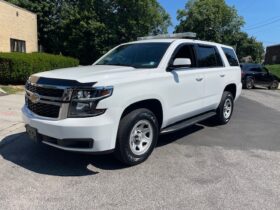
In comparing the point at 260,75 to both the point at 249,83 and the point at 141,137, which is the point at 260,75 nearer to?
the point at 249,83

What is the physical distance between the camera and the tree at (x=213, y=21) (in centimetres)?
4709

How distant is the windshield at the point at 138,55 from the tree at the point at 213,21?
41261mm

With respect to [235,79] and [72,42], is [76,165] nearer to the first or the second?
[235,79]

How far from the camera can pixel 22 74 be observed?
1423 centimetres

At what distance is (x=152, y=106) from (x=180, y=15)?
161 ft

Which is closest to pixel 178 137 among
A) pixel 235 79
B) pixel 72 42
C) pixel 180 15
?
pixel 235 79

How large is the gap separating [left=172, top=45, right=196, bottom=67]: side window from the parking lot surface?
1.56m

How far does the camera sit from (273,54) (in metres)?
54.8

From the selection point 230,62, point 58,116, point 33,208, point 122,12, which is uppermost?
point 122,12

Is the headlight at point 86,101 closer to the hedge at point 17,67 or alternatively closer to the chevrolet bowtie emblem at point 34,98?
the chevrolet bowtie emblem at point 34,98

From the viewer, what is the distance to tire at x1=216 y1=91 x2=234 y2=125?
7644 mm

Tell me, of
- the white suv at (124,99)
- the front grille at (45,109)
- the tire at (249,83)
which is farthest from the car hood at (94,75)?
the tire at (249,83)

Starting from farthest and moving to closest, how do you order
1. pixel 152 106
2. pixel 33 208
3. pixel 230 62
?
pixel 230 62, pixel 152 106, pixel 33 208

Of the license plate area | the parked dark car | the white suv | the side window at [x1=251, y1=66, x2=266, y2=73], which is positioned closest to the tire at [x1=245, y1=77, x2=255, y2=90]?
the parked dark car
